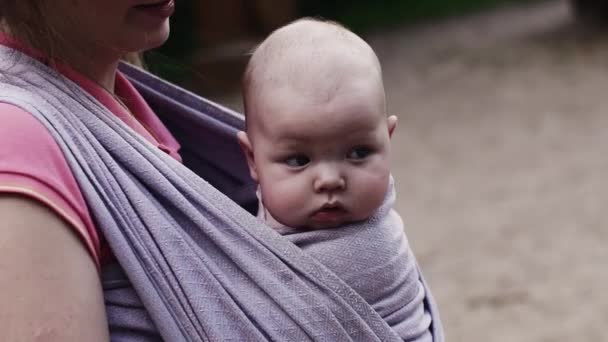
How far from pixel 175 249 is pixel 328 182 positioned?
251 millimetres

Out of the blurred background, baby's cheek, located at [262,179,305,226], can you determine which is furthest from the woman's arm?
the blurred background

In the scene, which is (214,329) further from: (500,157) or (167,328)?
(500,157)

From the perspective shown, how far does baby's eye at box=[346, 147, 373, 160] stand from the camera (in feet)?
5.12

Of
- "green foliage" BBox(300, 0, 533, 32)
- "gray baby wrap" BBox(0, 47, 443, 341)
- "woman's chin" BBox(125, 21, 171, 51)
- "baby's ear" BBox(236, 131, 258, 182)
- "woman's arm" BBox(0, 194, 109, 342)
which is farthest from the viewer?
"green foliage" BBox(300, 0, 533, 32)

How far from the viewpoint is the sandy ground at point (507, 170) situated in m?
4.67

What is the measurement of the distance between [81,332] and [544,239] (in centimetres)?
433

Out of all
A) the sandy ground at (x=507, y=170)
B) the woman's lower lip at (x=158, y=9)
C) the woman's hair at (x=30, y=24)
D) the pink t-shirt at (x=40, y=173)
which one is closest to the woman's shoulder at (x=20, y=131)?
the pink t-shirt at (x=40, y=173)

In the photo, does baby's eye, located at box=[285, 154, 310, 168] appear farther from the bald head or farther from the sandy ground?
the sandy ground

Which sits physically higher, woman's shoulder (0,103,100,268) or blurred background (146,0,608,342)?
woman's shoulder (0,103,100,268)

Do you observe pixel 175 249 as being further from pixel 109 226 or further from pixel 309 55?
pixel 309 55

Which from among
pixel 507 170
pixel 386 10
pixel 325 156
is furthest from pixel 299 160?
pixel 386 10

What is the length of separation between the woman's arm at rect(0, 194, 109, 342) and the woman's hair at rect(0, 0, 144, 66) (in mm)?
270

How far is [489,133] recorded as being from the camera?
7.43m

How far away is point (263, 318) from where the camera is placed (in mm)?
1408
